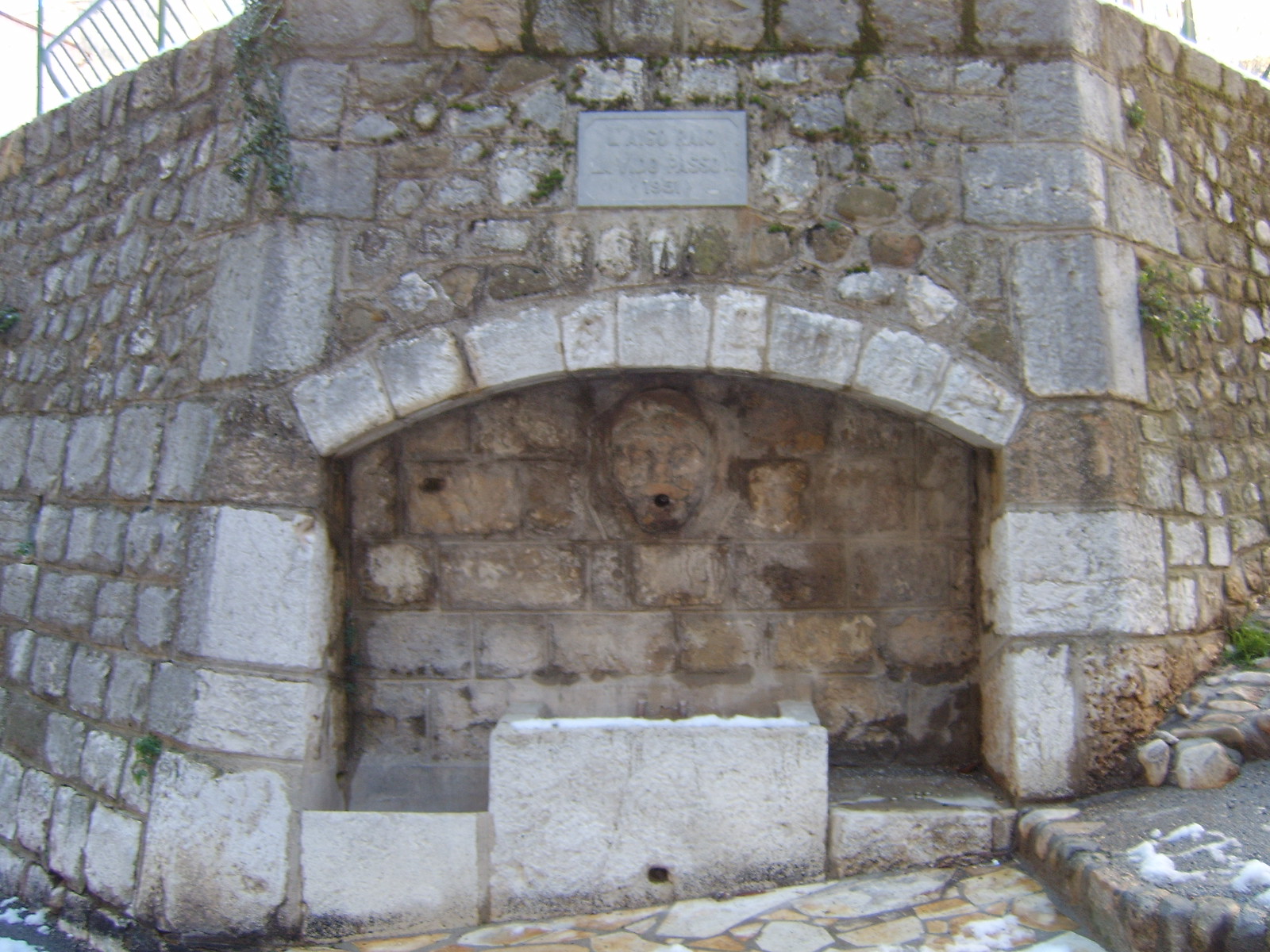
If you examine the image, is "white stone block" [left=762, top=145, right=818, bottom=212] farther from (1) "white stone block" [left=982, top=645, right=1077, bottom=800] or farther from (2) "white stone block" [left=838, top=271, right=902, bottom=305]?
(1) "white stone block" [left=982, top=645, right=1077, bottom=800]

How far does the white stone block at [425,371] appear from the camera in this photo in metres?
2.95

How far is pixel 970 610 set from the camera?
323 centimetres

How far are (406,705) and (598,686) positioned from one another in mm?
655

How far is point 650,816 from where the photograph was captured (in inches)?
111

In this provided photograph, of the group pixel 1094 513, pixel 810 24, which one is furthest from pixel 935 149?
pixel 1094 513

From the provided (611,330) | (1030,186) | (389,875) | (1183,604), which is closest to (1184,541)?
(1183,604)

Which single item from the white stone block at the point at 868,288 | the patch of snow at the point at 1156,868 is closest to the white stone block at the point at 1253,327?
the white stone block at the point at 868,288

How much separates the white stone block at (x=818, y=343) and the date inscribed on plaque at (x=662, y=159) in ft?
1.40

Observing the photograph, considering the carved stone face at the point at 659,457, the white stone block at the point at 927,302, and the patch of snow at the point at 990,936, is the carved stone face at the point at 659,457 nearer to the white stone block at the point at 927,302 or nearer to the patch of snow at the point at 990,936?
the white stone block at the point at 927,302

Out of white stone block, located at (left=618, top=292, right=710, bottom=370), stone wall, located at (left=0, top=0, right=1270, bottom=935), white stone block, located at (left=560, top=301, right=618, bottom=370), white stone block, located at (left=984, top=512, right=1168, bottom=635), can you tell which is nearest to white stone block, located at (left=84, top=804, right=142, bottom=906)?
stone wall, located at (left=0, top=0, right=1270, bottom=935)

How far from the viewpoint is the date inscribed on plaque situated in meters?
3.00

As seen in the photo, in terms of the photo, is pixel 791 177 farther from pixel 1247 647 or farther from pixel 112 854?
pixel 112 854

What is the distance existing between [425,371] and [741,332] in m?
0.98

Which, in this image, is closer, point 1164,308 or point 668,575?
point 1164,308
